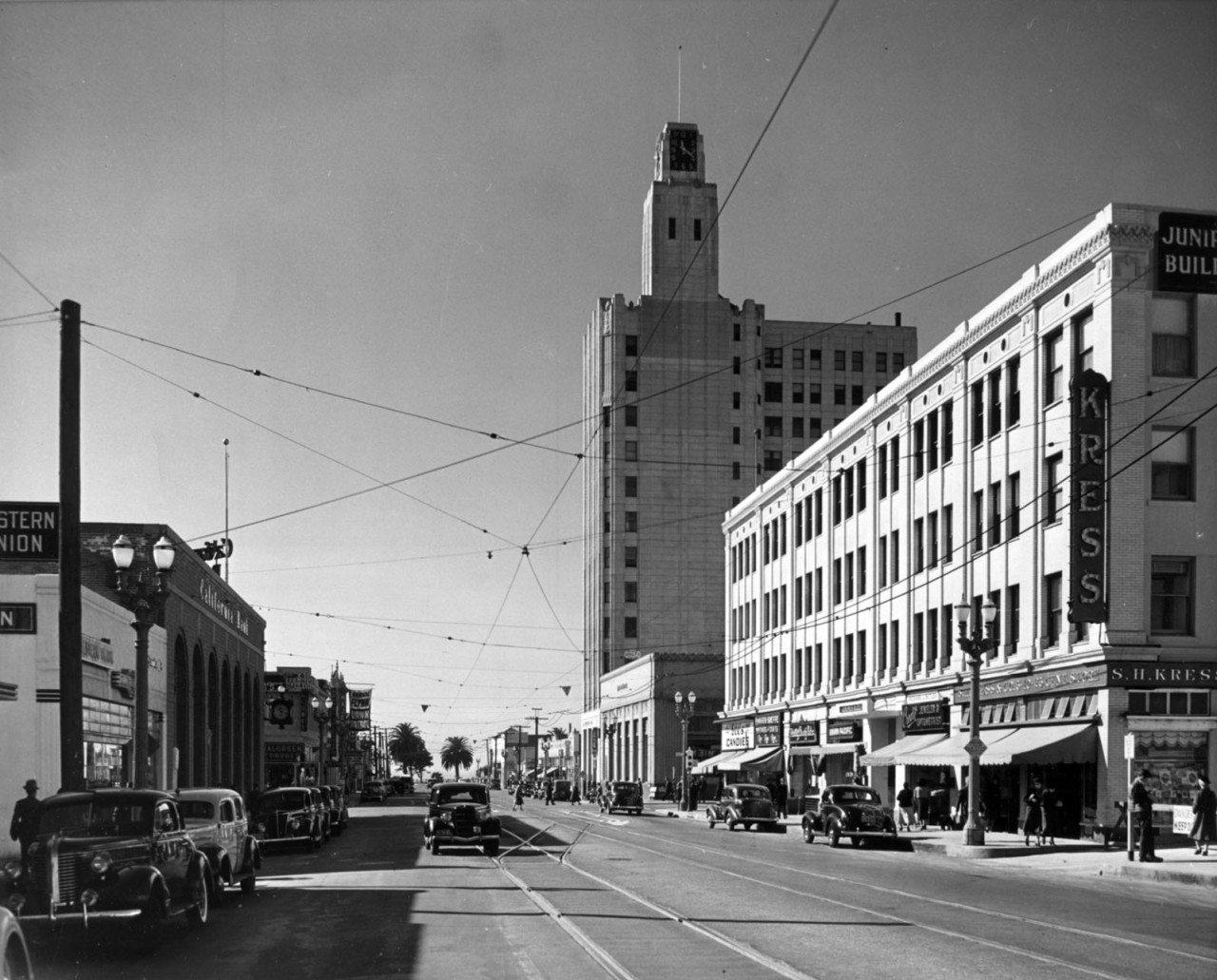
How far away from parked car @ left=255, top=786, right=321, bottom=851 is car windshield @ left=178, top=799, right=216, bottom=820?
14050 millimetres

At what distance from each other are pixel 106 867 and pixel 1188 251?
962 inches

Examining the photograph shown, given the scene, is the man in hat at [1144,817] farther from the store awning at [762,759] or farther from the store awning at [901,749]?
the store awning at [762,759]

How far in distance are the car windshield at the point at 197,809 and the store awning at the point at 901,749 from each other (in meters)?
28.1

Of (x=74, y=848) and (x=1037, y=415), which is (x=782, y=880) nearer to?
(x=74, y=848)

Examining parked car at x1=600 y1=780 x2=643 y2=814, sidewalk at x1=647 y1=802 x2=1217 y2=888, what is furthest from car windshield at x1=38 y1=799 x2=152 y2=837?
parked car at x1=600 y1=780 x2=643 y2=814

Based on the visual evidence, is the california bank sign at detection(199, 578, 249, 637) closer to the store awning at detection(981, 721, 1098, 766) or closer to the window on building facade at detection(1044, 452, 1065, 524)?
the store awning at detection(981, 721, 1098, 766)

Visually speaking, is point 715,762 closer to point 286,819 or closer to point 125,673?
point 125,673

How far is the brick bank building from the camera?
3309 centimetres

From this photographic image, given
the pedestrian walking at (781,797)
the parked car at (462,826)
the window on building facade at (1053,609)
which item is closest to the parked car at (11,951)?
the parked car at (462,826)

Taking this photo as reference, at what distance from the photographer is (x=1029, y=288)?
41000mm

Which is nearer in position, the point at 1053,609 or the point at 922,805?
the point at 1053,609

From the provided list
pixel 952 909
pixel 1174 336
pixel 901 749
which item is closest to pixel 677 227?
pixel 901 749

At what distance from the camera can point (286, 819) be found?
117 feet

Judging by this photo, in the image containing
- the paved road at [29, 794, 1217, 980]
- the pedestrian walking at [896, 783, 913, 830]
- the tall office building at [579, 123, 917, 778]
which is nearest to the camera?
the paved road at [29, 794, 1217, 980]
